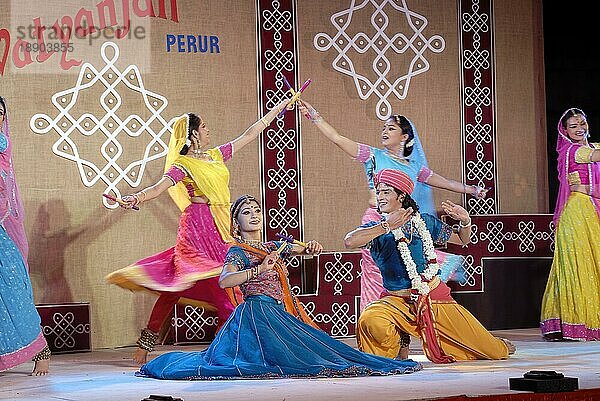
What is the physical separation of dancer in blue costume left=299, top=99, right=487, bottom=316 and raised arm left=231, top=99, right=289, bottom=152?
16cm

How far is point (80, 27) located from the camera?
336 inches

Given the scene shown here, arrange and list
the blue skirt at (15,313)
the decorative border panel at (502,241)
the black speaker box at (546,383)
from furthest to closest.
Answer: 1. the decorative border panel at (502,241)
2. the blue skirt at (15,313)
3. the black speaker box at (546,383)

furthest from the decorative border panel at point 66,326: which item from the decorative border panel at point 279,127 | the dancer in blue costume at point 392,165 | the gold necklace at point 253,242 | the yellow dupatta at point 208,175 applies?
the gold necklace at point 253,242

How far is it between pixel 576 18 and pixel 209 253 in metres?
4.11

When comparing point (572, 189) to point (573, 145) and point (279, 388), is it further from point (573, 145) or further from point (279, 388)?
point (279, 388)

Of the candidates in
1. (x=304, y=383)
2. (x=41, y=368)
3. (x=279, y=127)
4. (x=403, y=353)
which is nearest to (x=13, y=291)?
(x=41, y=368)

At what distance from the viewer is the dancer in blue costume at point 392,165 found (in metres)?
7.80

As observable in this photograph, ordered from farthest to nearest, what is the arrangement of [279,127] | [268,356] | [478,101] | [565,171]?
1. [478,101]
2. [279,127]
3. [565,171]
4. [268,356]

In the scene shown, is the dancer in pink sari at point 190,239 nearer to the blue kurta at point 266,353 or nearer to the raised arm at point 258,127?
the raised arm at point 258,127

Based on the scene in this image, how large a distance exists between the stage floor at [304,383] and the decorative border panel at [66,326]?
740mm

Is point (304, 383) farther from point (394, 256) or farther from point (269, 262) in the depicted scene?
point (394, 256)

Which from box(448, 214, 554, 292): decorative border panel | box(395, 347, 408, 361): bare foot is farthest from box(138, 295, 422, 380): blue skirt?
box(448, 214, 554, 292): decorative border panel

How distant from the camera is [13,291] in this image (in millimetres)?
6715

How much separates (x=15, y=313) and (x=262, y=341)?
1410 mm
